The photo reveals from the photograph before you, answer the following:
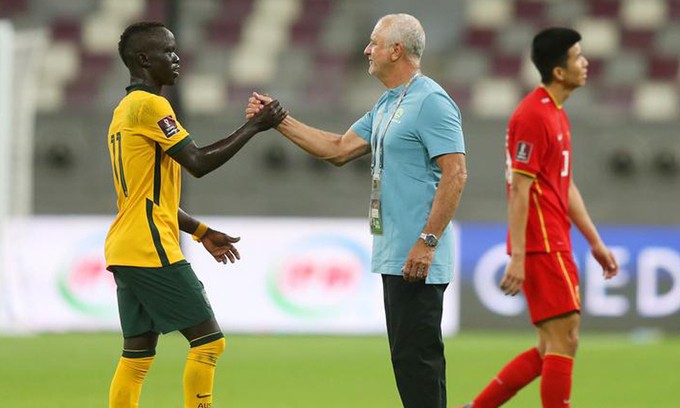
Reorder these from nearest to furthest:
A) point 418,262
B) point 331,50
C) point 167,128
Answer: point 418,262 → point 167,128 → point 331,50

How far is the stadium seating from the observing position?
1764cm

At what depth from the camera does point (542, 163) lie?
671 cm

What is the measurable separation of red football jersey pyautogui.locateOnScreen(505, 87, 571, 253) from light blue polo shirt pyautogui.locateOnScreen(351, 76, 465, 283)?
2.23 ft

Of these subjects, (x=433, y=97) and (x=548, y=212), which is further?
(x=548, y=212)

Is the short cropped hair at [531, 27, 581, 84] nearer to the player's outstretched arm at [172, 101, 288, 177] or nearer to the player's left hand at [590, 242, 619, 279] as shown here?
the player's left hand at [590, 242, 619, 279]

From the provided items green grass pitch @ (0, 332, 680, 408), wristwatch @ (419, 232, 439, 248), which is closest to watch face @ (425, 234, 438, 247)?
wristwatch @ (419, 232, 439, 248)

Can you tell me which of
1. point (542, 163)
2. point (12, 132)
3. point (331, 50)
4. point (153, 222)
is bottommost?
point (153, 222)

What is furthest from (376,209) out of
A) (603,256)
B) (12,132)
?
(12,132)

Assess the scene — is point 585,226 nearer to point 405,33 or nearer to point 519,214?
point 519,214

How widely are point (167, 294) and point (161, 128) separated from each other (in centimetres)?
73

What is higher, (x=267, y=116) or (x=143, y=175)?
(x=267, y=116)

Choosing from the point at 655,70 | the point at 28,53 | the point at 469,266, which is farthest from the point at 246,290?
the point at 655,70

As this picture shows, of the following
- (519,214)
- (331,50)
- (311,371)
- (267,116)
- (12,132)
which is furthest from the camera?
(331,50)

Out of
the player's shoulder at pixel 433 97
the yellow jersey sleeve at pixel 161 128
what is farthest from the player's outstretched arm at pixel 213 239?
the player's shoulder at pixel 433 97
